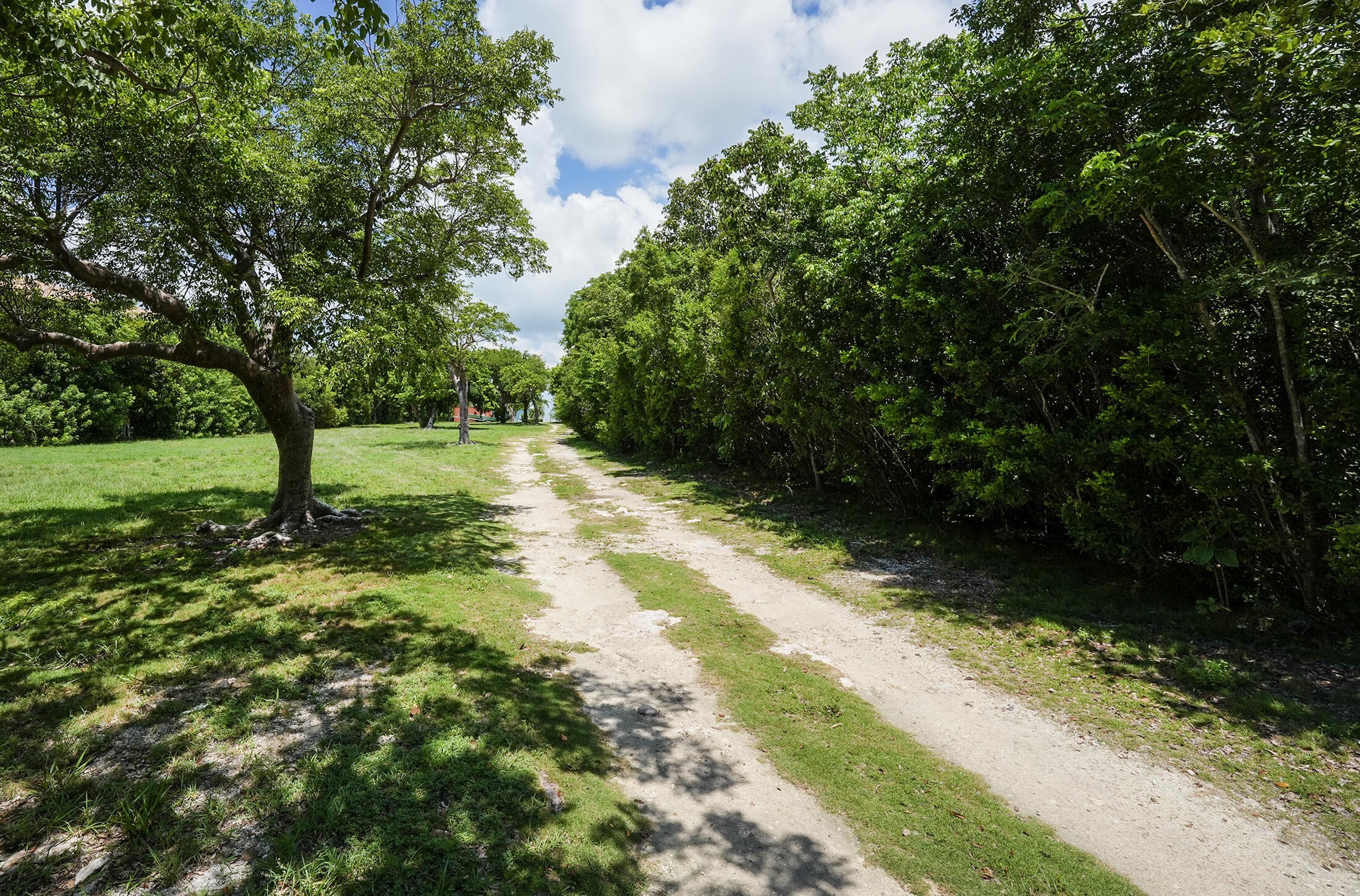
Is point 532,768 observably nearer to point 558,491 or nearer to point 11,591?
point 11,591

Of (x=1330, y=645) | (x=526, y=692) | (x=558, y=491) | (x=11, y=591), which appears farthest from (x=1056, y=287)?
(x=558, y=491)

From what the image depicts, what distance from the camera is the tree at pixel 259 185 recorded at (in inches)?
273

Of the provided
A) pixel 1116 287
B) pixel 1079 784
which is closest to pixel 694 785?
pixel 1079 784

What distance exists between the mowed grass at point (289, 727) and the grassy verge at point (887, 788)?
151 cm

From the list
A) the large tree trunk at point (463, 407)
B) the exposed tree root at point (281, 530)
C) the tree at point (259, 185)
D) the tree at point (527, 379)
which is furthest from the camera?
the tree at point (527, 379)

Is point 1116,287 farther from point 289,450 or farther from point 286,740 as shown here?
point 289,450

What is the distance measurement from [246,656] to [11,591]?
12.6ft

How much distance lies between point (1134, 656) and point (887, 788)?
13.5 feet

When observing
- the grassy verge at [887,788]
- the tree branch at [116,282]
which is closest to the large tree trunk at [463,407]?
the tree branch at [116,282]

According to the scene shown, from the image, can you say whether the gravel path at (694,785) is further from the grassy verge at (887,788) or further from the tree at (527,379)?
the tree at (527,379)

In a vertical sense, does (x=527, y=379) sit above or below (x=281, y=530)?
above

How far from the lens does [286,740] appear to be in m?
4.05

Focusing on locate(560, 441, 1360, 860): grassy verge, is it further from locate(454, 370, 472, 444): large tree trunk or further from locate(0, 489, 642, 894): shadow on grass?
locate(454, 370, 472, 444): large tree trunk

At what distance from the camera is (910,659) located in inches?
248
